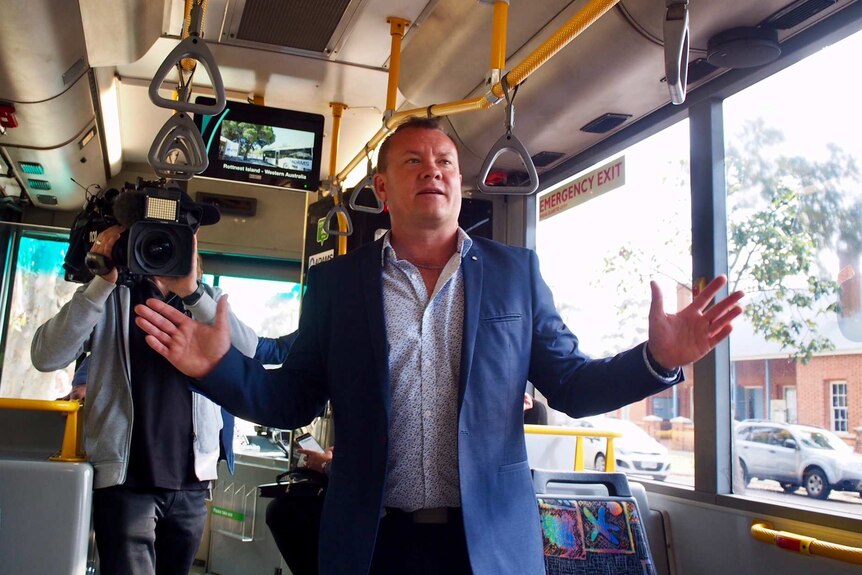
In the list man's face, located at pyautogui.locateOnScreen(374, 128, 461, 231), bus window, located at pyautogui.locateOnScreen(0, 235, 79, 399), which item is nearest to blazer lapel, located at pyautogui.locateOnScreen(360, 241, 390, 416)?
man's face, located at pyautogui.locateOnScreen(374, 128, 461, 231)

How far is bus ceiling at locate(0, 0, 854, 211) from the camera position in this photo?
298 cm

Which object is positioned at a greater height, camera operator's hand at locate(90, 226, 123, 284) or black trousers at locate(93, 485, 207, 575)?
camera operator's hand at locate(90, 226, 123, 284)

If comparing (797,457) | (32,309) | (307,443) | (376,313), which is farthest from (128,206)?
(32,309)

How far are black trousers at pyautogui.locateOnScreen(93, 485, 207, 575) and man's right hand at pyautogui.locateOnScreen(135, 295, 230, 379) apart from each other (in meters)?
1.13

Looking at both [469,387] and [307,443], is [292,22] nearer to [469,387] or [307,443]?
[307,443]

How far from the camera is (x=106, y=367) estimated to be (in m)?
2.57

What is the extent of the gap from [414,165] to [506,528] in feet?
2.83

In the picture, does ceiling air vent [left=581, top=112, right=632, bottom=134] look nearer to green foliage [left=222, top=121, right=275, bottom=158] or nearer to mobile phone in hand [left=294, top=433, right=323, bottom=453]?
green foliage [left=222, top=121, right=275, bottom=158]

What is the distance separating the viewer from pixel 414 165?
6.27 ft

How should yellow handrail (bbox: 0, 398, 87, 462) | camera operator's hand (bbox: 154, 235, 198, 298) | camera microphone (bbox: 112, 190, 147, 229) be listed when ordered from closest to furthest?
camera operator's hand (bbox: 154, 235, 198, 298) → camera microphone (bbox: 112, 190, 147, 229) → yellow handrail (bbox: 0, 398, 87, 462)

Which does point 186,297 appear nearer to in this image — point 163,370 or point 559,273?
point 163,370

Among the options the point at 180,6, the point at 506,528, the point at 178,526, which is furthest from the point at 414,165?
the point at 180,6

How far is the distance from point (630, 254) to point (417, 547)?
2.94 meters

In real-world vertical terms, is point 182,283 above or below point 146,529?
above
